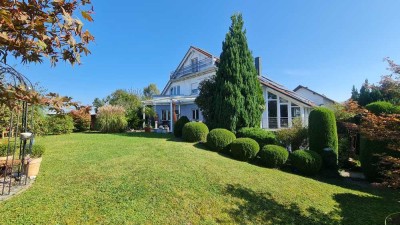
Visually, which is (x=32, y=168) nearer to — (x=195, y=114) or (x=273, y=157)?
(x=273, y=157)

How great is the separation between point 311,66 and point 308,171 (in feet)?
28.5

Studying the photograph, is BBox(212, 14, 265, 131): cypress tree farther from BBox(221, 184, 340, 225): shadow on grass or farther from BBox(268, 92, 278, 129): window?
BBox(221, 184, 340, 225): shadow on grass

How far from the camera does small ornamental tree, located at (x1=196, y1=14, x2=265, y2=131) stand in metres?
14.7

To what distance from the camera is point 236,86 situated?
592 inches

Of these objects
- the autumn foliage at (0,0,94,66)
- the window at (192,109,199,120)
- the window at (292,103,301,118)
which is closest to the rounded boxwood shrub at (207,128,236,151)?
the autumn foliage at (0,0,94,66)

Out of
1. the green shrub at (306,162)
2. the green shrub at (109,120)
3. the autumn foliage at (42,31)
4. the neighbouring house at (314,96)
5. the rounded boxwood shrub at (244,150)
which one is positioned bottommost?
the green shrub at (306,162)

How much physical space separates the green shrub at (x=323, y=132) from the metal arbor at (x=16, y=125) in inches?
498

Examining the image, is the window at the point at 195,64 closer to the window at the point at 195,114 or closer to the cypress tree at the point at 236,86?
the window at the point at 195,114

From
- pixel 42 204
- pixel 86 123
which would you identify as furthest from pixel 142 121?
pixel 42 204

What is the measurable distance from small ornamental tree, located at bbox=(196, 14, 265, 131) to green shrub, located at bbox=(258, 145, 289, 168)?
4.19m

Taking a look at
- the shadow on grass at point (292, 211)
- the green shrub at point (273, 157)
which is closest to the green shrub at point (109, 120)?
the green shrub at point (273, 157)

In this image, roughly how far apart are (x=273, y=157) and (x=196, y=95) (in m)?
14.8

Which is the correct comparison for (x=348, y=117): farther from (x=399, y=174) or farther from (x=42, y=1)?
(x=42, y=1)

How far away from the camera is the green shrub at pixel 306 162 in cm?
1038
